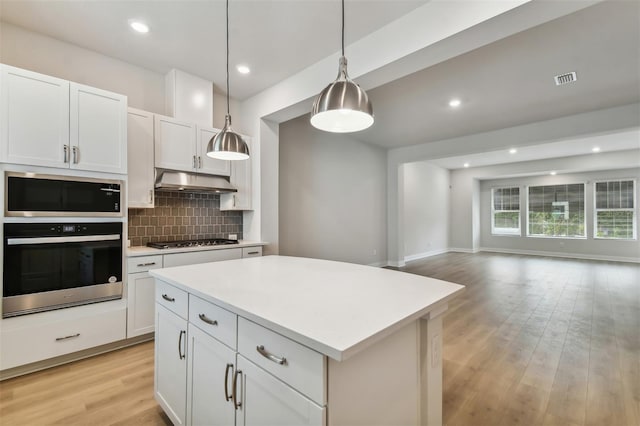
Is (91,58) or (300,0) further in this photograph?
(91,58)

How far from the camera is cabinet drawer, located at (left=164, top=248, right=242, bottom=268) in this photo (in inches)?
115

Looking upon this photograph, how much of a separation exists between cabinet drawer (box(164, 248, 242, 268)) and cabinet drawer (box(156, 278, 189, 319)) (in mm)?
1201

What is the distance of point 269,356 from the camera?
101cm

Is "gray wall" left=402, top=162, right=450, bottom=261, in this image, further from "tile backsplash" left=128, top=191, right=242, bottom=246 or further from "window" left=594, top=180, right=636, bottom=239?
"tile backsplash" left=128, top=191, right=242, bottom=246

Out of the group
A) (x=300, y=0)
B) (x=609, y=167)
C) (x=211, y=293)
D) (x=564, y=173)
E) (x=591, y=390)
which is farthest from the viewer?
(x=564, y=173)

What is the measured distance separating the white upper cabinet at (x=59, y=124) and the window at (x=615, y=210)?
11067mm

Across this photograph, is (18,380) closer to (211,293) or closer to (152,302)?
(152,302)

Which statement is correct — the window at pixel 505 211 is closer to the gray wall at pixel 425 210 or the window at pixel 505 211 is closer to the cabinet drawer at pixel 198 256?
the gray wall at pixel 425 210

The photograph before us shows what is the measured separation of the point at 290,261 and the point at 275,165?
2182 mm

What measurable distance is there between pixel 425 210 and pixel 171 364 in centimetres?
817

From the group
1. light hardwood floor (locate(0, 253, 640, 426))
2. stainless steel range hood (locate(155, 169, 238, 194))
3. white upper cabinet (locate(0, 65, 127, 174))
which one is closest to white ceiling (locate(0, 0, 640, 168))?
white upper cabinet (locate(0, 65, 127, 174))

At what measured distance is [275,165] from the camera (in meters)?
4.05

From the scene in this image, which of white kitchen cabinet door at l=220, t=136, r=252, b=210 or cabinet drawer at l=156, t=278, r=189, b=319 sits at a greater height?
white kitchen cabinet door at l=220, t=136, r=252, b=210

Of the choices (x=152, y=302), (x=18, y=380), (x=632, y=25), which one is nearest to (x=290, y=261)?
(x=152, y=302)
